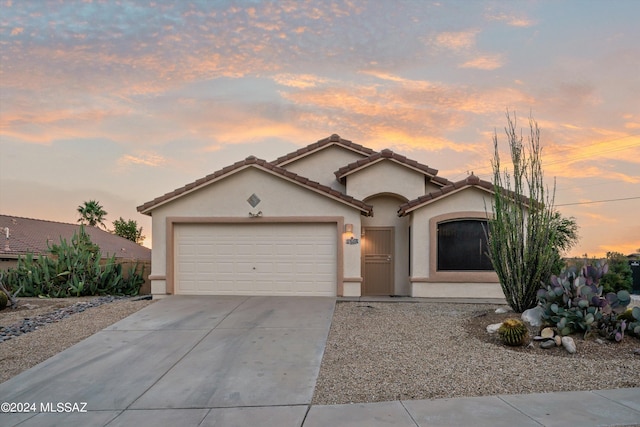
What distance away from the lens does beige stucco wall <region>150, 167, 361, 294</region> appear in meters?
14.6

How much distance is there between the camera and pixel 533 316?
9805 millimetres

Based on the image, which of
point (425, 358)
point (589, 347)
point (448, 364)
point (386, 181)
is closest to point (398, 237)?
point (386, 181)

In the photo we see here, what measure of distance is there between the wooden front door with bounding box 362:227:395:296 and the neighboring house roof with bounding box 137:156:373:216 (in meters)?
1.92

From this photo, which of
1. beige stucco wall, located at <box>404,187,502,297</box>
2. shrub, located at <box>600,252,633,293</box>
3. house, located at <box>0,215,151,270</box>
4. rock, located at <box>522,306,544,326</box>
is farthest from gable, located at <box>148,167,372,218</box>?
shrub, located at <box>600,252,633,293</box>

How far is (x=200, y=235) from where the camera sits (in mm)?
14836

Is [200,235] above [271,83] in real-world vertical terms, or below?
below

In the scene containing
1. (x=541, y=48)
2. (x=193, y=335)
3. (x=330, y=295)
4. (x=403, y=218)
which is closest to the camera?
(x=193, y=335)

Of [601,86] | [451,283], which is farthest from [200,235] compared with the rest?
[601,86]

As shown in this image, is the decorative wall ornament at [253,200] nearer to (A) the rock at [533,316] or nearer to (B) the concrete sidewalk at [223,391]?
(B) the concrete sidewalk at [223,391]

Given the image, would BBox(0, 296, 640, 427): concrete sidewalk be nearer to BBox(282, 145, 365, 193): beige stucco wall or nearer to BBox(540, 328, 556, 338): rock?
BBox(540, 328, 556, 338): rock

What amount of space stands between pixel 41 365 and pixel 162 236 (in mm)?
6668

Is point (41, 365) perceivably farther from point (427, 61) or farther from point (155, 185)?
point (427, 61)

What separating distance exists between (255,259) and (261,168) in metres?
2.84

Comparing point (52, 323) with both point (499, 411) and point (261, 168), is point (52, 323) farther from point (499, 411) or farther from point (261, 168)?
point (499, 411)
